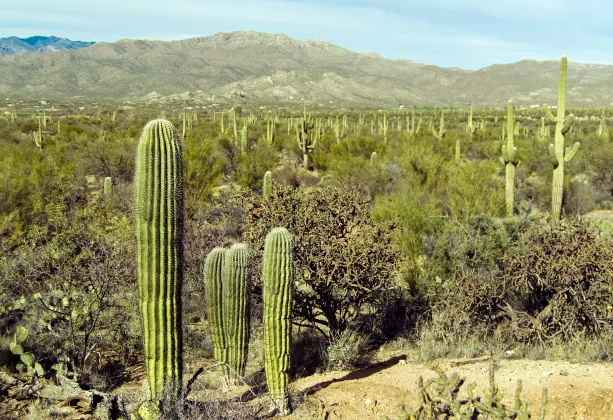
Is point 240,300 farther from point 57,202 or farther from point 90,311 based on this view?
point 57,202

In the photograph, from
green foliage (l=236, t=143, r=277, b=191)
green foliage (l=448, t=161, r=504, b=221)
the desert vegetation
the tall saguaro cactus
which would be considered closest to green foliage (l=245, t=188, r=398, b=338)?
the desert vegetation

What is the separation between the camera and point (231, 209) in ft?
44.5

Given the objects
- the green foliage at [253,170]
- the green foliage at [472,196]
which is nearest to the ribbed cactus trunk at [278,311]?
the green foliage at [472,196]

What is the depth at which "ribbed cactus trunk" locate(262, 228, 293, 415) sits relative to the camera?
6332 millimetres

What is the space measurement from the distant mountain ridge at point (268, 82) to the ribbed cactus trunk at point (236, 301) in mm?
112625

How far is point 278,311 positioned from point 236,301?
844 millimetres

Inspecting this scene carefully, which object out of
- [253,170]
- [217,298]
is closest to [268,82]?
[253,170]

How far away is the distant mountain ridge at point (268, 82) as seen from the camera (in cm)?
13812

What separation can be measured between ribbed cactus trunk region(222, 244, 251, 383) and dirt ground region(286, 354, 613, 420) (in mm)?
949

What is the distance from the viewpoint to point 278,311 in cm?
636

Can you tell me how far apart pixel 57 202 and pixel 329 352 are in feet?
27.1

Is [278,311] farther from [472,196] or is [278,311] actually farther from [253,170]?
[253,170]

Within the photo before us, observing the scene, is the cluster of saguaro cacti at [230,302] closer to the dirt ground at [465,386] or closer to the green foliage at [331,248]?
the dirt ground at [465,386]

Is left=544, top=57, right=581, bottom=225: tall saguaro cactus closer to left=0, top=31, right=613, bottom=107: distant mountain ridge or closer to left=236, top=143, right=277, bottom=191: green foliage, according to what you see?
left=236, top=143, right=277, bottom=191: green foliage
